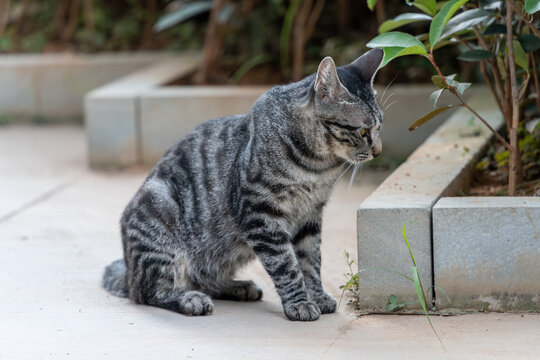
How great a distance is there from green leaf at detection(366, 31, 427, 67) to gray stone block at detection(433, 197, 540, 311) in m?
0.68

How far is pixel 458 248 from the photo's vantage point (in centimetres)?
356

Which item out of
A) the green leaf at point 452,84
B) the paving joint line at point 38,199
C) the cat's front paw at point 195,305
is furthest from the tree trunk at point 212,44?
the cat's front paw at point 195,305

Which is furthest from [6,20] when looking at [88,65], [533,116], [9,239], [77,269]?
[533,116]

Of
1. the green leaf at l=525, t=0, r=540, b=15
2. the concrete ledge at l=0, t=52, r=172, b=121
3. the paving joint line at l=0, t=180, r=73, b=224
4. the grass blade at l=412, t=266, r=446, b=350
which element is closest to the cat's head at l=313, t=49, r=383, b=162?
the grass blade at l=412, t=266, r=446, b=350

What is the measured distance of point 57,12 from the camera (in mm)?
9953

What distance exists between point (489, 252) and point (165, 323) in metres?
1.45

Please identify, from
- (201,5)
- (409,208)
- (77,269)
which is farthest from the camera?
(201,5)

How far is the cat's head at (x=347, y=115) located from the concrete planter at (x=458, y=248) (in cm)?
26

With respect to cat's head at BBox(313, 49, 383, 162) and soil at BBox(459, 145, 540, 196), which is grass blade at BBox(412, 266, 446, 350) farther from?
soil at BBox(459, 145, 540, 196)

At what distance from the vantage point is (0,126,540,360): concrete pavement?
3283 millimetres

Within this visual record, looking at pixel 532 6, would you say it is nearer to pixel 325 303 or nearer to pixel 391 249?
pixel 391 249

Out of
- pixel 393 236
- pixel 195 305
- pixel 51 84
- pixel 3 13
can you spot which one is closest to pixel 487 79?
pixel 393 236

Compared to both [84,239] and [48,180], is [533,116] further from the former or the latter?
[48,180]

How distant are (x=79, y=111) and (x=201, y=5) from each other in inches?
78.2
